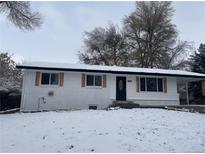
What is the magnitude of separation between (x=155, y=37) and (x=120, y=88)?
14872mm

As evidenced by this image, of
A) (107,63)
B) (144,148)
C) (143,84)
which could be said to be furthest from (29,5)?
(144,148)

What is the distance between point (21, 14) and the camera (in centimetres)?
1811

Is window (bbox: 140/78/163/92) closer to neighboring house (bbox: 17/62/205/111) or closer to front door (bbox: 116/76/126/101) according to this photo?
neighboring house (bbox: 17/62/205/111)

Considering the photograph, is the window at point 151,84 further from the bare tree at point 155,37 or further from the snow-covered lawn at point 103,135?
the bare tree at point 155,37

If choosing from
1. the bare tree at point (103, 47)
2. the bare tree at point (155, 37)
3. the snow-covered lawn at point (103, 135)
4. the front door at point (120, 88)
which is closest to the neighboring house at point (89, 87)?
the front door at point (120, 88)

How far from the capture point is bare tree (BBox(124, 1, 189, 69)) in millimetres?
27531

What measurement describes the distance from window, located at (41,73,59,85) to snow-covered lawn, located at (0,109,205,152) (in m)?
5.54

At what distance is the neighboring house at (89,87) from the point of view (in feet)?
46.4

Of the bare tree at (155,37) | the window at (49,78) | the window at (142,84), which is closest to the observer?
the window at (49,78)

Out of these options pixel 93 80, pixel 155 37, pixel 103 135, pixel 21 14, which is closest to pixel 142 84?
pixel 93 80

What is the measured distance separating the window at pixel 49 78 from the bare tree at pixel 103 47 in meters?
15.5

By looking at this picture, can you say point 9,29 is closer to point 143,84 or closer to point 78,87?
point 78,87

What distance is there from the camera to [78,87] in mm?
14852

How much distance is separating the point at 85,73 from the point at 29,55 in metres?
22.7
